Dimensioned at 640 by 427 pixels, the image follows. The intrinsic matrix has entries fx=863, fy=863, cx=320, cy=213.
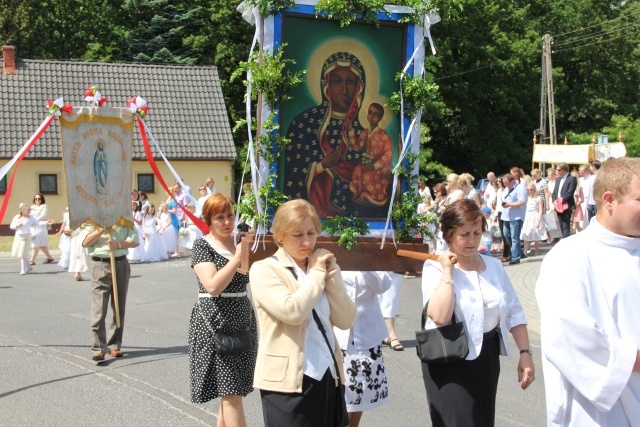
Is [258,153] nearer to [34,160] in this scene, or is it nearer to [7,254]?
[7,254]

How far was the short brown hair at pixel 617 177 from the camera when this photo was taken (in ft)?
11.5

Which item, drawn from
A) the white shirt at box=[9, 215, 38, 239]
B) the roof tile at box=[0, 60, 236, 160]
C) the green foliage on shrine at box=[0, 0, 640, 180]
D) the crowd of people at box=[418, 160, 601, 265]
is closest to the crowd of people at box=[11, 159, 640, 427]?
the crowd of people at box=[418, 160, 601, 265]

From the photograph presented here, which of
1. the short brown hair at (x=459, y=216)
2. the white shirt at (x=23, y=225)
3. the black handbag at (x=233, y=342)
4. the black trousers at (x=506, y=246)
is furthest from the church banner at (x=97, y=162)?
the white shirt at (x=23, y=225)

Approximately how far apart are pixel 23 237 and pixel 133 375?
1189 cm

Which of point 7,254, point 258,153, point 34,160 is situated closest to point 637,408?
point 258,153

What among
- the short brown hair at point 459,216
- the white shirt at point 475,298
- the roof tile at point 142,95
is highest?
the roof tile at point 142,95

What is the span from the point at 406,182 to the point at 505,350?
4.01ft

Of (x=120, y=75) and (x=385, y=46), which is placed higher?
(x=120, y=75)

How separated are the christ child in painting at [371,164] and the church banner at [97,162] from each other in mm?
4254

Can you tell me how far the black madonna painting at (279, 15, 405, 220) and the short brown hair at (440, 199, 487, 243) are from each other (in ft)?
2.16

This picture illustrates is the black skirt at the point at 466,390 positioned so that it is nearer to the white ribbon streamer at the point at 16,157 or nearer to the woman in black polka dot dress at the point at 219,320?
the woman in black polka dot dress at the point at 219,320

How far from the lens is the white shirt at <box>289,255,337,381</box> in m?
4.25

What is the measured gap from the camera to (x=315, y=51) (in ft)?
16.8

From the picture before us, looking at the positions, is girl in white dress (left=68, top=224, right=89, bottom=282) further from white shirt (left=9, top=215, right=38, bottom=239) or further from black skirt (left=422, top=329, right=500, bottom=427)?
black skirt (left=422, top=329, right=500, bottom=427)
